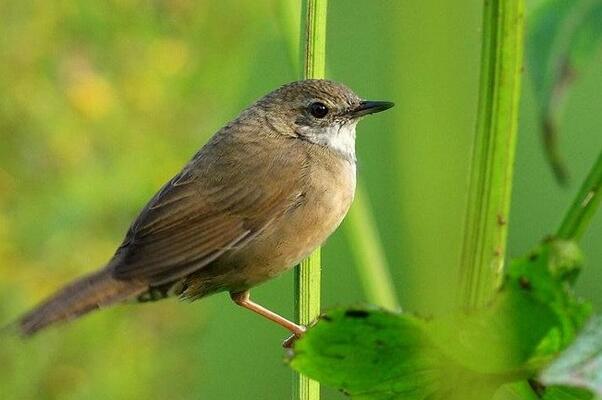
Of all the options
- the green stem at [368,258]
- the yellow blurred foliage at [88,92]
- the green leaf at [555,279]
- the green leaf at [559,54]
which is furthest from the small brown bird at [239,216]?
the green leaf at [555,279]

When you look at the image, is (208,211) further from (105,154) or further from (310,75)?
(310,75)

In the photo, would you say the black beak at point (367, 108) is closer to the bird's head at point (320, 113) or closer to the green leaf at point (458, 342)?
the bird's head at point (320, 113)

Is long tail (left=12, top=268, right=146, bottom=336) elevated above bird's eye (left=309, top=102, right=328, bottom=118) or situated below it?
below

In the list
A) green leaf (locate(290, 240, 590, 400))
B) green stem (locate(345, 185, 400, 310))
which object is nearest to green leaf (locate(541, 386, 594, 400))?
green leaf (locate(290, 240, 590, 400))

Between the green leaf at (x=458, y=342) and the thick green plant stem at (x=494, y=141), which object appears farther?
the thick green plant stem at (x=494, y=141)

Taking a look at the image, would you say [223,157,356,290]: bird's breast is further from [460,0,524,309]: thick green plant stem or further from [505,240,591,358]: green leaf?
[505,240,591,358]: green leaf

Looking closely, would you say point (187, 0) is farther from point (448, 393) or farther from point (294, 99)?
point (448, 393)

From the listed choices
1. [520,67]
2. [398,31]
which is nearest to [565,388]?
[520,67]
